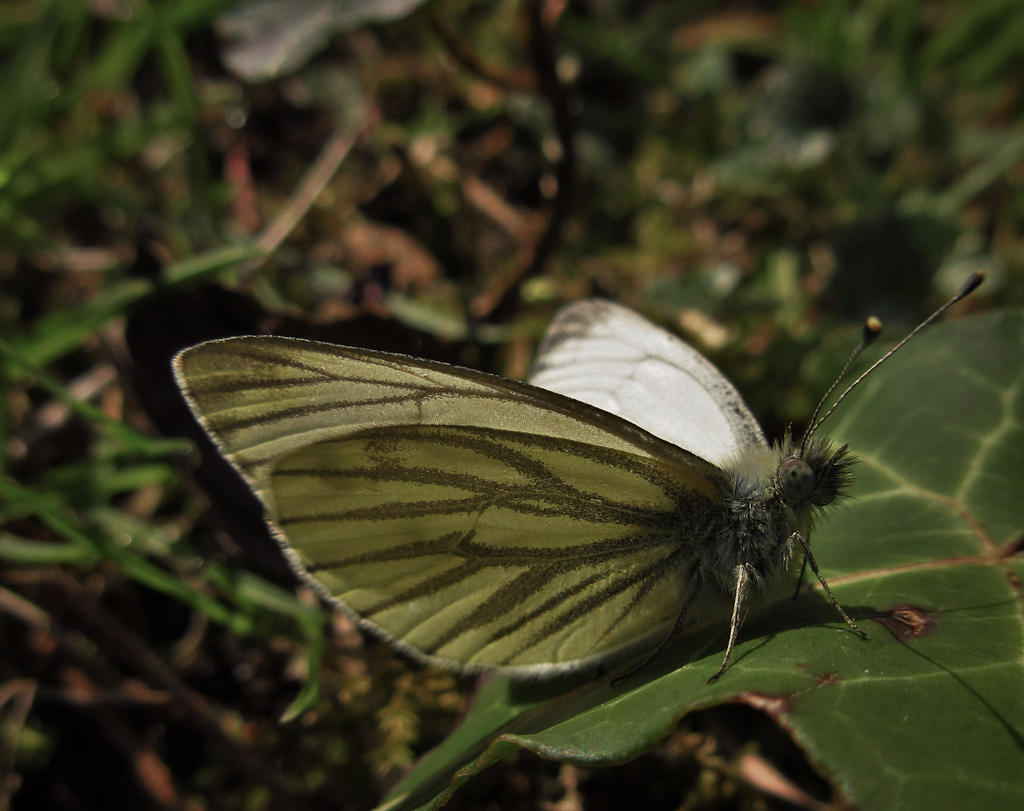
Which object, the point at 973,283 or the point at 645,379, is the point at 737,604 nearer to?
the point at 645,379

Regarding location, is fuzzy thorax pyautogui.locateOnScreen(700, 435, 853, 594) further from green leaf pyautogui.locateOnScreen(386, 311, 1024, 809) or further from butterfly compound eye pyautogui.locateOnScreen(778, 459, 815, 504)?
green leaf pyautogui.locateOnScreen(386, 311, 1024, 809)

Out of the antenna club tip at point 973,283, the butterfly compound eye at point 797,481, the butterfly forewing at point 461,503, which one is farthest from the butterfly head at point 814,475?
the antenna club tip at point 973,283

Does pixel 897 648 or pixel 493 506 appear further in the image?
pixel 493 506

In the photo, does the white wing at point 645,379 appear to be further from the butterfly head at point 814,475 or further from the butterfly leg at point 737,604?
the butterfly leg at point 737,604

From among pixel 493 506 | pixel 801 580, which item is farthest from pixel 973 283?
pixel 493 506

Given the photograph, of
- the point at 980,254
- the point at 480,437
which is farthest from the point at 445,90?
the point at 480,437

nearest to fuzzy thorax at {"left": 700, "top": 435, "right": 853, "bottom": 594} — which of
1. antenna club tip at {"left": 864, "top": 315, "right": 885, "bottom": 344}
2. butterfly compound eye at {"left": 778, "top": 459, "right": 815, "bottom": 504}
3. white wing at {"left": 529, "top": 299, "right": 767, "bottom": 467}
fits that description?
butterfly compound eye at {"left": 778, "top": 459, "right": 815, "bottom": 504}
